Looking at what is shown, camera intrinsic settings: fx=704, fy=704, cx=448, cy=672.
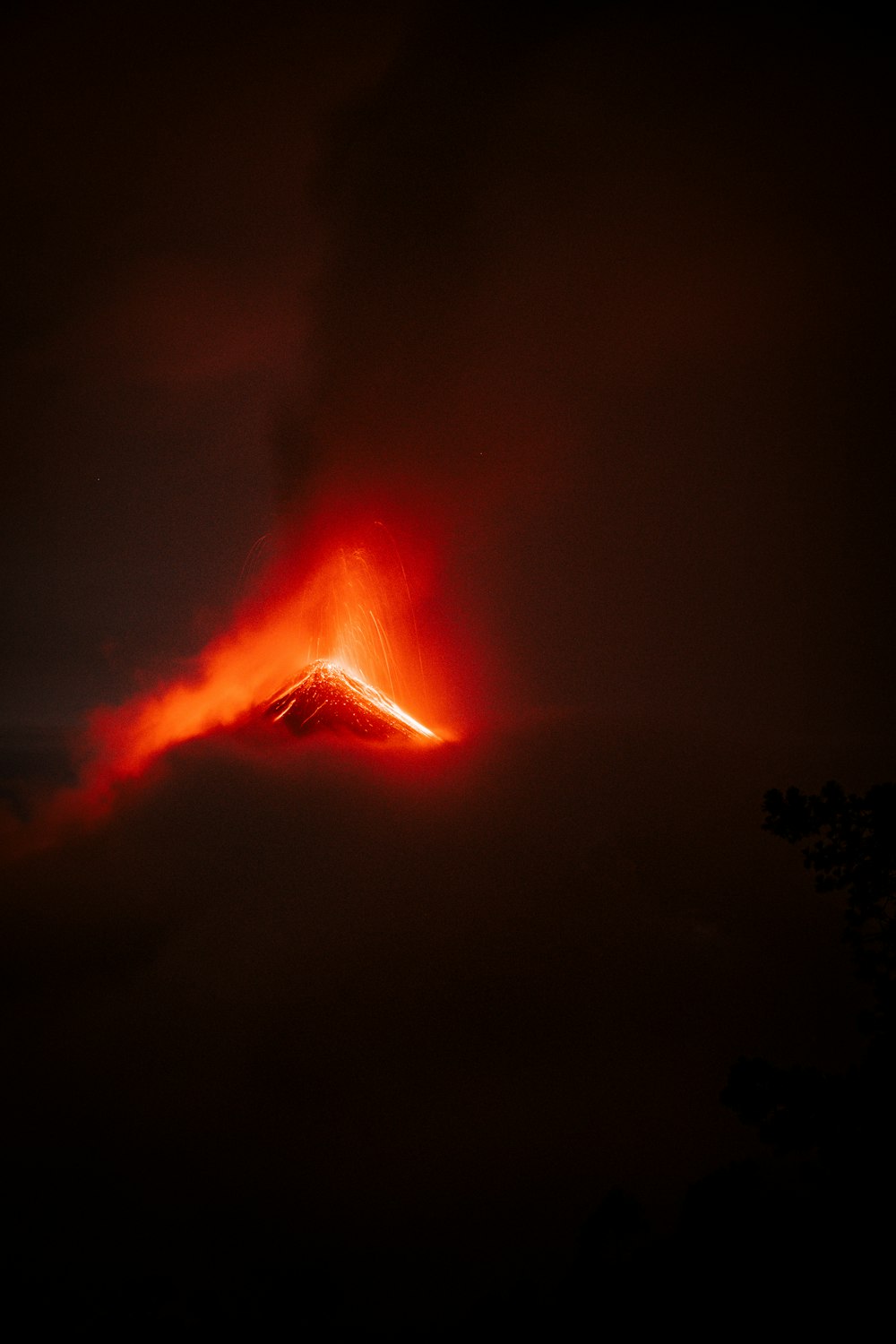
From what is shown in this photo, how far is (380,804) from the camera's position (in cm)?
12519

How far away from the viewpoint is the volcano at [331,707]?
10031 cm

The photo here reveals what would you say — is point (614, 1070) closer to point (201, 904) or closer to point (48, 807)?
point (201, 904)

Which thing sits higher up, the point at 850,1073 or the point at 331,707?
the point at 331,707

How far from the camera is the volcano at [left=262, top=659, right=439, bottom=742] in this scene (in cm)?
10031

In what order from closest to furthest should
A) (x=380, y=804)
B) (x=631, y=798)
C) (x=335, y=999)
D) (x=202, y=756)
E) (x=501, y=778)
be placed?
(x=335, y=999) < (x=202, y=756) < (x=380, y=804) < (x=501, y=778) < (x=631, y=798)

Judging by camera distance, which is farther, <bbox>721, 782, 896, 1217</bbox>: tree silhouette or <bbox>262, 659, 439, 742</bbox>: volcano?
<bbox>262, 659, 439, 742</bbox>: volcano

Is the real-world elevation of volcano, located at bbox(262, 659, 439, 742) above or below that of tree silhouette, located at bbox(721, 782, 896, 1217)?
above

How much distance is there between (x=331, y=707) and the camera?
101 meters

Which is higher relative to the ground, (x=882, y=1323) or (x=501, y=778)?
(x=501, y=778)

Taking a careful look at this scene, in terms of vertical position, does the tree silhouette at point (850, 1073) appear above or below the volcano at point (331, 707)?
below

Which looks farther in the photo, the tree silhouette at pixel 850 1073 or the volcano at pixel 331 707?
the volcano at pixel 331 707

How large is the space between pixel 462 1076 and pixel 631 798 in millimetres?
99038

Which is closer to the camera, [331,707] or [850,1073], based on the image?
[850,1073]

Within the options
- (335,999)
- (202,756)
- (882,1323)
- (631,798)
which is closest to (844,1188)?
(882,1323)
